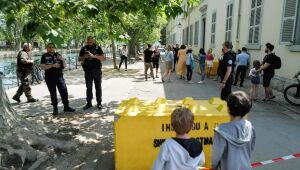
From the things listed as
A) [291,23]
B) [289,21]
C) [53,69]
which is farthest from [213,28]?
[53,69]

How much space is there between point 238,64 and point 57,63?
7.73 m

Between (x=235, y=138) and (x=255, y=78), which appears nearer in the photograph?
(x=235, y=138)

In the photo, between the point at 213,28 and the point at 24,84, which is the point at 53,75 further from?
the point at 213,28

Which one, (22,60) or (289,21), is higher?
(289,21)

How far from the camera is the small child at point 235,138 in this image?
264 centimetres

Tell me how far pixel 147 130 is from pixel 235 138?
1.56 meters

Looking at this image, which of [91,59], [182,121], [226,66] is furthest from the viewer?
[91,59]

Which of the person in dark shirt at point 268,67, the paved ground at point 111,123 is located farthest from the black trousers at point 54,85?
the person in dark shirt at point 268,67

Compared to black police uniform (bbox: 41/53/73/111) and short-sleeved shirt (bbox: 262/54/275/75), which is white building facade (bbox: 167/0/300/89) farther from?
black police uniform (bbox: 41/53/73/111)

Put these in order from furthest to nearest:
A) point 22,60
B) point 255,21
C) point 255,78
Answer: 1. point 255,21
2. point 255,78
3. point 22,60

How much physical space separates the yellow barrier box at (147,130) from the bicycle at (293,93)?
18.2 feet

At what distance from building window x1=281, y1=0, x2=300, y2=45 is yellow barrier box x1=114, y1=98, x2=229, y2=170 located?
289 inches

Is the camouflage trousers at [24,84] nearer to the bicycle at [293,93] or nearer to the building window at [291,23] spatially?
the bicycle at [293,93]

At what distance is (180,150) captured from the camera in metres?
2.43
